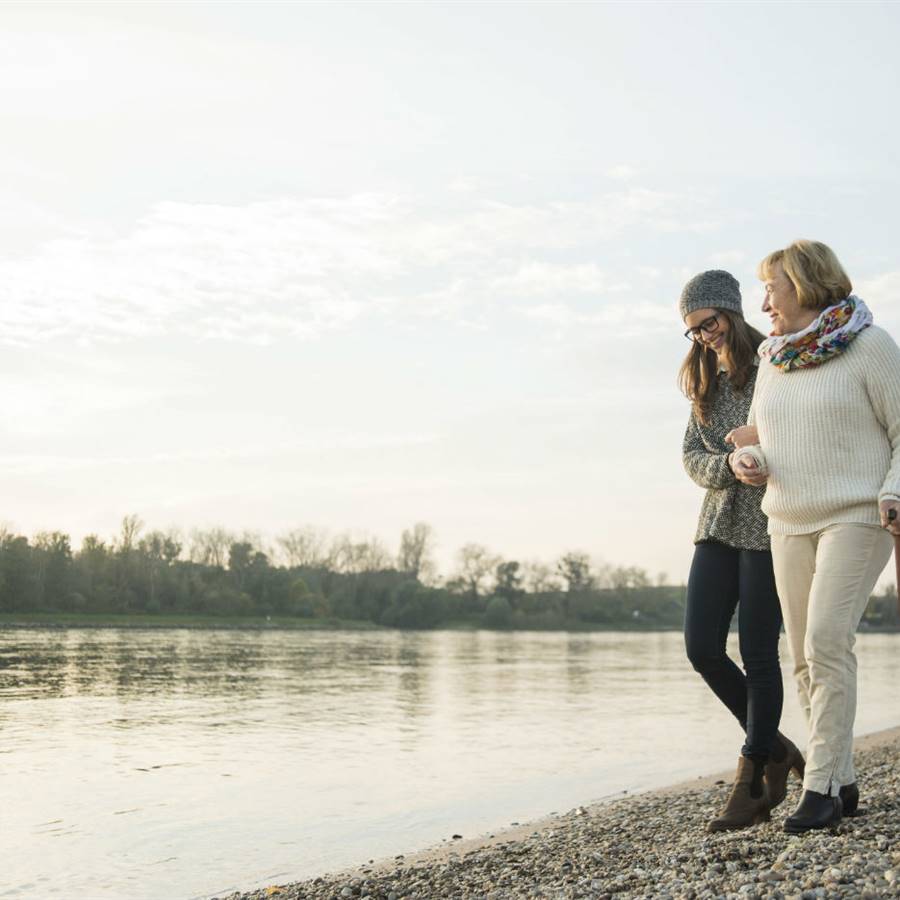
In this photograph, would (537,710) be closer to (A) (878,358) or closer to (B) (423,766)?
(B) (423,766)

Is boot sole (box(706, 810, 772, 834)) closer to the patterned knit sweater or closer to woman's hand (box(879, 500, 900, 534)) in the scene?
the patterned knit sweater

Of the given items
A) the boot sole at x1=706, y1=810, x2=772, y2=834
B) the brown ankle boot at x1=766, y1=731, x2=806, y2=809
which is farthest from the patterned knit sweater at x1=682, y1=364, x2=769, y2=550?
the boot sole at x1=706, y1=810, x2=772, y2=834

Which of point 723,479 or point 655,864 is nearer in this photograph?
point 655,864

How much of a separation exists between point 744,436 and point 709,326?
0.53 meters

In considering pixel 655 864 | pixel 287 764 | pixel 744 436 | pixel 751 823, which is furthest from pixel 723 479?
pixel 287 764

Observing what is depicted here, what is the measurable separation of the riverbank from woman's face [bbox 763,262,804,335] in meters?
1.86

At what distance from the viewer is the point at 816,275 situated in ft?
12.7

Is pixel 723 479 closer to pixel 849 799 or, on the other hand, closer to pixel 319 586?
pixel 849 799

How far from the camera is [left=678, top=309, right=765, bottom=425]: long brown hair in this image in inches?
173

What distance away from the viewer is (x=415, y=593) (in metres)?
84.4

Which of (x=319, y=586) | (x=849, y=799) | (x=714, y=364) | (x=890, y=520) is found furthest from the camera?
(x=319, y=586)

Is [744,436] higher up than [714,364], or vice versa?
[714,364]

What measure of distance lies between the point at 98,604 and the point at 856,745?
174 ft

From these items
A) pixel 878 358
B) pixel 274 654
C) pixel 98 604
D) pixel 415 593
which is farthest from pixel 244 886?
pixel 415 593
